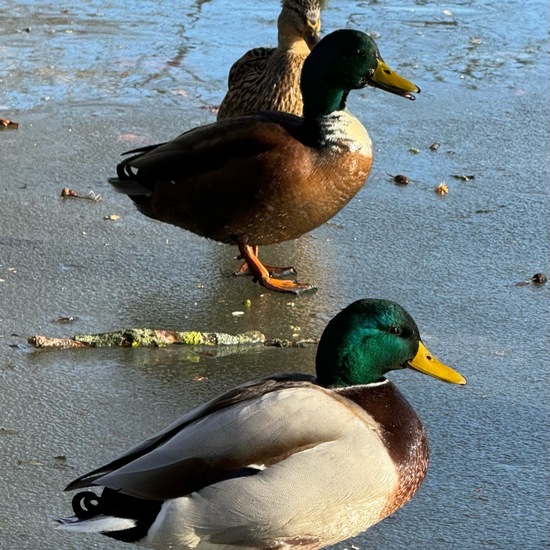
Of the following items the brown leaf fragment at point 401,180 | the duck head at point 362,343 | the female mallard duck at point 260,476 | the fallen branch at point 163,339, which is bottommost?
the fallen branch at point 163,339

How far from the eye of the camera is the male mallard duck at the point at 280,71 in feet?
17.9

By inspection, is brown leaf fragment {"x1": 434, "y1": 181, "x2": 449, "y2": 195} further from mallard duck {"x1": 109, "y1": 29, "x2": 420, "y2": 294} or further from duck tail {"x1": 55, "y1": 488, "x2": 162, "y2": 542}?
duck tail {"x1": 55, "y1": 488, "x2": 162, "y2": 542}

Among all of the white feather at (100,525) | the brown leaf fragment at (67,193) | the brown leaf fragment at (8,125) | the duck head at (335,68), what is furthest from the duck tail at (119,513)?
the brown leaf fragment at (8,125)

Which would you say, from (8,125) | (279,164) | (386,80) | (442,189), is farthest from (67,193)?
(442,189)

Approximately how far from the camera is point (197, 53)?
7441mm

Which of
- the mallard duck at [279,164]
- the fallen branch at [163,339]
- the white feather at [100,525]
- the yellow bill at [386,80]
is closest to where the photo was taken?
the white feather at [100,525]

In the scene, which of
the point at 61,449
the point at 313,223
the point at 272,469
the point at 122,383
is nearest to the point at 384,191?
the point at 313,223

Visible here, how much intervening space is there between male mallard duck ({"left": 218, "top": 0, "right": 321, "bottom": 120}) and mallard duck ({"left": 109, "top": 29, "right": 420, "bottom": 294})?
723 millimetres

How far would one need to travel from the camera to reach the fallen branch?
4148 millimetres

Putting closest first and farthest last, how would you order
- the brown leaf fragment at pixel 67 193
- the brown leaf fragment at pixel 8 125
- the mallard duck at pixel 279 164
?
the mallard duck at pixel 279 164 → the brown leaf fragment at pixel 67 193 → the brown leaf fragment at pixel 8 125

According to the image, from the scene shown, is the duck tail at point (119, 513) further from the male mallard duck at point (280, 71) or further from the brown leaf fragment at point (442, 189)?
the brown leaf fragment at point (442, 189)

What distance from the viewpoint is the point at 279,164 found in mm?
4496

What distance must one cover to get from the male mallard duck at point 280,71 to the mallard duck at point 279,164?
723 millimetres

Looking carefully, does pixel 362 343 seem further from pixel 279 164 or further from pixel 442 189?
pixel 442 189
